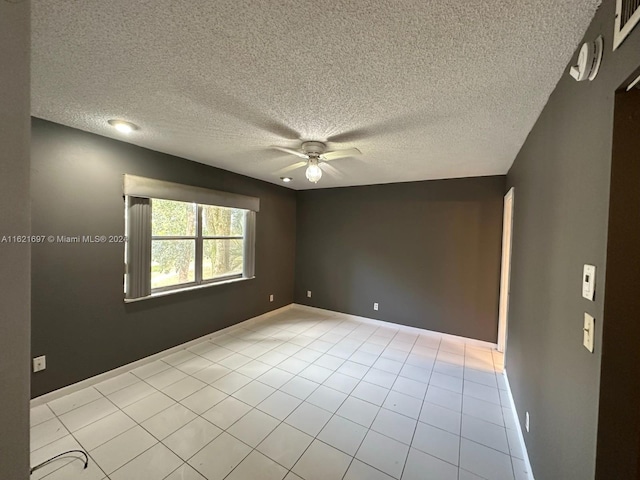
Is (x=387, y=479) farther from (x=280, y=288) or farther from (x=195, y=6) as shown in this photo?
(x=280, y=288)

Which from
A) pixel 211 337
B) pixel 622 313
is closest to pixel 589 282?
pixel 622 313

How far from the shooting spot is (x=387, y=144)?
238 centimetres

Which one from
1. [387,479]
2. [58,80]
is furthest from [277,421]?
[58,80]

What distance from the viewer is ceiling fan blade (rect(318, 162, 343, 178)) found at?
10.4 feet

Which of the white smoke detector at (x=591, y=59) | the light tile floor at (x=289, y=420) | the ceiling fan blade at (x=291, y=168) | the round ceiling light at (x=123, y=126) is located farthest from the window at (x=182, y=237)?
the white smoke detector at (x=591, y=59)

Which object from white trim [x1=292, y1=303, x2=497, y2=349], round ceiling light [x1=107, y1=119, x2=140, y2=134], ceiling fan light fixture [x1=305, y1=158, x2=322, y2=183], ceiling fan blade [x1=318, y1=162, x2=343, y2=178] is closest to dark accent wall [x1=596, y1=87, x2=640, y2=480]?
ceiling fan light fixture [x1=305, y1=158, x2=322, y2=183]

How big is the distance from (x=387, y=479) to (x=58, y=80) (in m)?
3.10

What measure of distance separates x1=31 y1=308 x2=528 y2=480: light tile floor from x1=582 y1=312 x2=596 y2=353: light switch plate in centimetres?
127

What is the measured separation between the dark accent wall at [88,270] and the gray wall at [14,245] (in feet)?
6.58

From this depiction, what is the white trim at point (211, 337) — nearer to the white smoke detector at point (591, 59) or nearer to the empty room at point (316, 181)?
the empty room at point (316, 181)

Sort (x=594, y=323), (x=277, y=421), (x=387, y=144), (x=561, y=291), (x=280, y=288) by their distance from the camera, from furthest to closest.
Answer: (x=280, y=288)
(x=387, y=144)
(x=277, y=421)
(x=561, y=291)
(x=594, y=323)

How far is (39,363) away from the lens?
205 cm

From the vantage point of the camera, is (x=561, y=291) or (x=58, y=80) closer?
(x=561, y=291)

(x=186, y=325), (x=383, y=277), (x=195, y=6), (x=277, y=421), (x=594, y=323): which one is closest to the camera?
(x=594, y=323)
